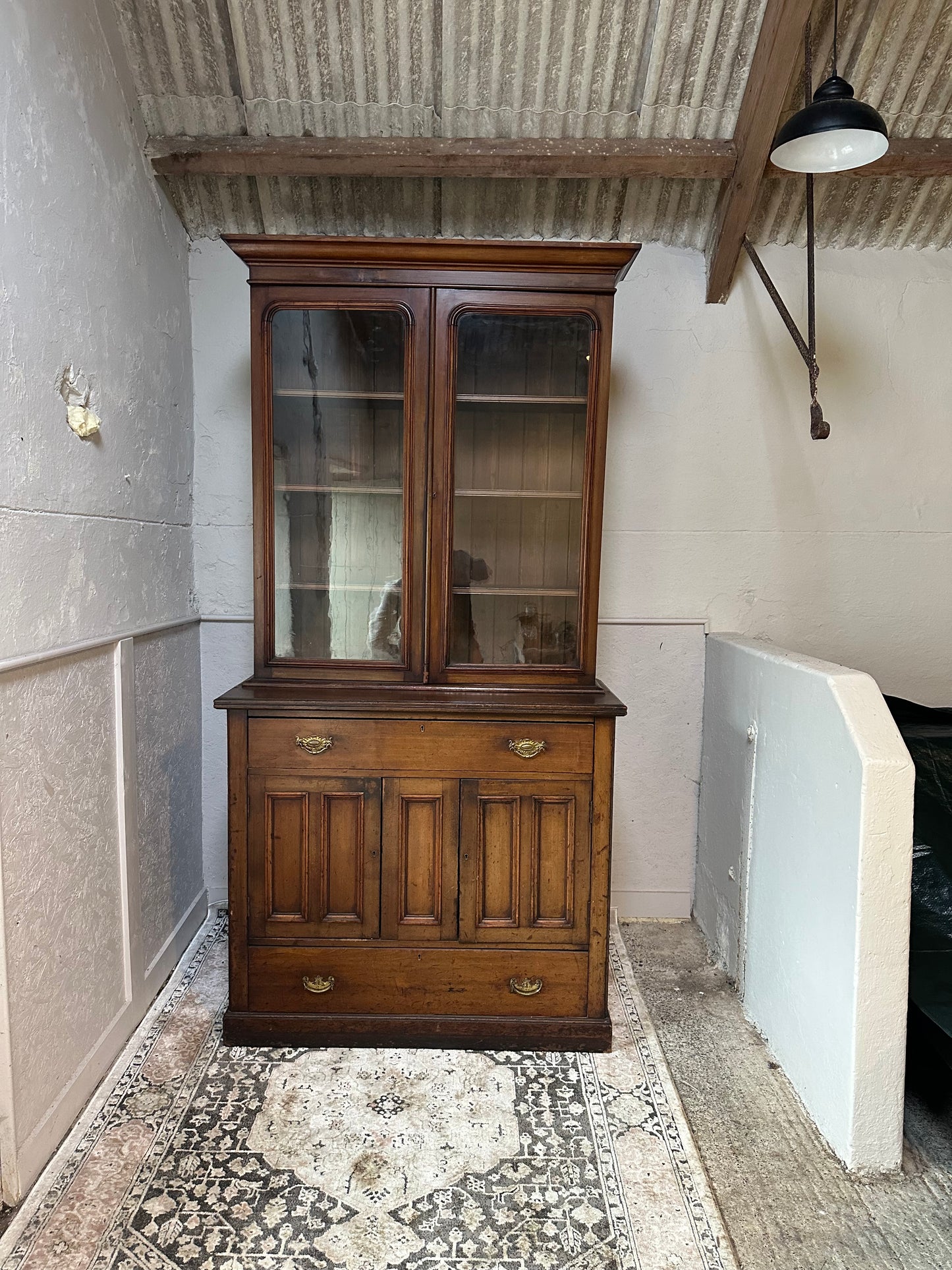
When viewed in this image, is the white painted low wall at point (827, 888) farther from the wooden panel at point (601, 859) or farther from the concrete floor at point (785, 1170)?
the wooden panel at point (601, 859)

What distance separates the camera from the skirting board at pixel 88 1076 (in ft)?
5.01

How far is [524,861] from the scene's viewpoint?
2023mm

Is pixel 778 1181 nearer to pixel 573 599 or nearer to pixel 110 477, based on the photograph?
pixel 573 599

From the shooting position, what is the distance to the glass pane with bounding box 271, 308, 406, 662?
2.12 m

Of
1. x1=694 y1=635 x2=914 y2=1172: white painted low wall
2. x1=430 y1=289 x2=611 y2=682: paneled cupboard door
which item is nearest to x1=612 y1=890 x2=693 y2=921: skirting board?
x1=694 y1=635 x2=914 y2=1172: white painted low wall

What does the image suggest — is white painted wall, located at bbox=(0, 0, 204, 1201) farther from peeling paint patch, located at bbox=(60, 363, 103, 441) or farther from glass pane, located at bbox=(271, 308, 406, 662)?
glass pane, located at bbox=(271, 308, 406, 662)

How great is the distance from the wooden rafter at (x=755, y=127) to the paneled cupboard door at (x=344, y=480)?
1033 millimetres

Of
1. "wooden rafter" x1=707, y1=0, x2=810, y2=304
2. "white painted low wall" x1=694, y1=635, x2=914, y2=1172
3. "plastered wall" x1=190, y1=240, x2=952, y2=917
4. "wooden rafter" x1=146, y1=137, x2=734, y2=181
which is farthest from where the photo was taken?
"plastered wall" x1=190, y1=240, x2=952, y2=917

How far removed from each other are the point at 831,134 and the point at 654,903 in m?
2.39

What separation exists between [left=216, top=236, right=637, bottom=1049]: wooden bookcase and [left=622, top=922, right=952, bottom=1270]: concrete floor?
0.98ft

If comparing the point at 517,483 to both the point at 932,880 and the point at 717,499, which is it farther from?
the point at 932,880

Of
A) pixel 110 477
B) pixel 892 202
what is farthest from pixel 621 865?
pixel 892 202

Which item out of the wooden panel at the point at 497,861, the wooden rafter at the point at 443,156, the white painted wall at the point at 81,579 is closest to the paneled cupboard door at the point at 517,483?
the wooden panel at the point at 497,861

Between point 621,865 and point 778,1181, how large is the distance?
49.1 inches
